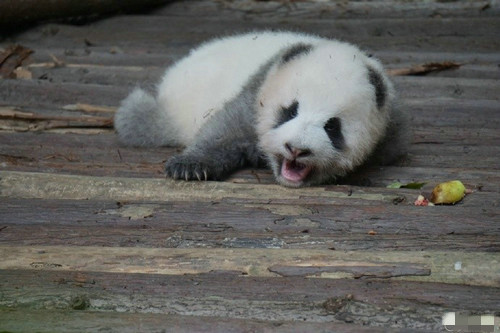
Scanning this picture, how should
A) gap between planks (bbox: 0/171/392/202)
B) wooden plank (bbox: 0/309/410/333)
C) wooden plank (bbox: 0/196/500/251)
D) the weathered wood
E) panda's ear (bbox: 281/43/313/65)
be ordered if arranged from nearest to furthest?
wooden plank (bbox: 0/309/410/333) → wooden plank (bbox: 0/196/500/251) → gap between planks (bbox: 0/171/392/202) → panda's ear (bbox: 281/43/313/65) → the weathered wood

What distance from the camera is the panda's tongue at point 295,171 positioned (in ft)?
13.0

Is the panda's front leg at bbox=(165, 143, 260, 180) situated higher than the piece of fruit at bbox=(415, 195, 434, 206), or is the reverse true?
the panda's front leg at bbox=(165, 143, 260, 180)

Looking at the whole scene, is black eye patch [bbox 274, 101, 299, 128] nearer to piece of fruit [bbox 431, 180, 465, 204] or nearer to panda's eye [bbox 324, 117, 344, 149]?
panda's eye [bbox 324, 117, 344, 149]

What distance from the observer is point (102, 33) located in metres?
6.71

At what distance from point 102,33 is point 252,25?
4.09 ft

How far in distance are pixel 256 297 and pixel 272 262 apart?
0.27m

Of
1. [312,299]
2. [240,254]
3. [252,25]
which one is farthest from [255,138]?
[252,25]

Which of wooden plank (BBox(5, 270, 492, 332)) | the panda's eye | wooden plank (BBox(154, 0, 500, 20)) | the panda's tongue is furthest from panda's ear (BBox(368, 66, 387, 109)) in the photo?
wooden plank (BBox(154, 0, 500, 20))

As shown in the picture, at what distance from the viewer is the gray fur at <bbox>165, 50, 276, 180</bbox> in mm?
4188

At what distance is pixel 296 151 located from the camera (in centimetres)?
382

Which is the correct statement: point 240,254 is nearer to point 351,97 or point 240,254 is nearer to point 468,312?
point 468,312

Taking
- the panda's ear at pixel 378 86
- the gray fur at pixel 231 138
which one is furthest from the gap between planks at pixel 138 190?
the panda's ear at pixel 378 86

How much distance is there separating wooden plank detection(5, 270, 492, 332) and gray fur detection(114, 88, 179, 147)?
1999mm

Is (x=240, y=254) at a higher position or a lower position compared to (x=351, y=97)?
lower
